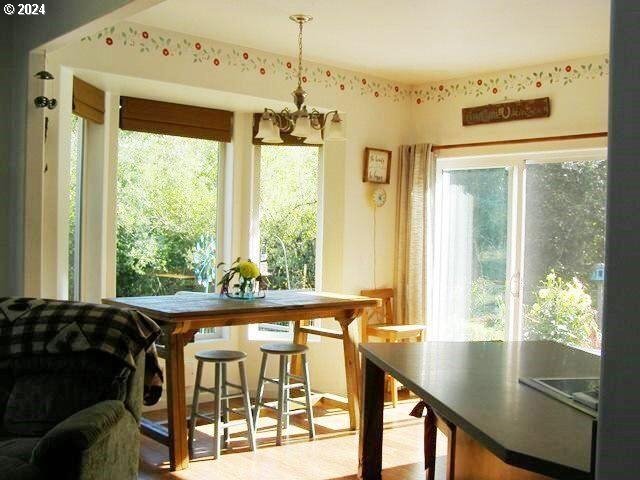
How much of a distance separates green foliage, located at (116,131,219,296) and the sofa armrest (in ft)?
7.88

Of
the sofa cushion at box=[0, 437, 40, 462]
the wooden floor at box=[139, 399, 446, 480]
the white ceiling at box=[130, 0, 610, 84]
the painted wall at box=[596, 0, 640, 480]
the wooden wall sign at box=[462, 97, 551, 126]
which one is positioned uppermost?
the white ceiling at box=[130, 0, 610, 84]

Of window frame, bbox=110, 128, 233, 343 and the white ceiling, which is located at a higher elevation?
the white ceiling

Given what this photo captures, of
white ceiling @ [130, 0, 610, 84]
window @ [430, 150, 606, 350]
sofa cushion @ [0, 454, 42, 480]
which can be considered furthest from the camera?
window @ [430, 150, 606, 350]

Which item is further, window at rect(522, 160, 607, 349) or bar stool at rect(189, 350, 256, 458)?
window at rect(522, 160, 607, 349)

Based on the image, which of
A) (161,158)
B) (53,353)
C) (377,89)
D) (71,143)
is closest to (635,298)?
(53,353)

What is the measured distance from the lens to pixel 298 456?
386 centimetres

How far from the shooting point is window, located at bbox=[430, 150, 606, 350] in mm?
4652

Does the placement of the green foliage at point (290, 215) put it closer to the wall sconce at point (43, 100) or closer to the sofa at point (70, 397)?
the wall sconce at point (43, 100)

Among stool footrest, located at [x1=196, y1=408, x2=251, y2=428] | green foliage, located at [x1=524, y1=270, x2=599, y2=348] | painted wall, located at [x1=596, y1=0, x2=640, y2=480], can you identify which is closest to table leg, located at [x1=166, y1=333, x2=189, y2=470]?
stool footrest, located at [x1=196, y1=408, x2=251, y2=428]

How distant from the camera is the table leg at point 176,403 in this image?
3570 millimetres

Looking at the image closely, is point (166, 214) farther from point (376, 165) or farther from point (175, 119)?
point (376, 165)

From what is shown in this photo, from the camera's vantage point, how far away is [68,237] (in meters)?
4.05

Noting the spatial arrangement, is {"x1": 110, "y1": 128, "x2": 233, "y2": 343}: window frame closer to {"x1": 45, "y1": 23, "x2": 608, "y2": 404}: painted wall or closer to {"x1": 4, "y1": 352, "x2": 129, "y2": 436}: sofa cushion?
{"x1": 45, "y1": 23, "x2": 608, "y2": 404}: painted wall

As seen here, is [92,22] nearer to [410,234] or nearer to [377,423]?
[377,423]
